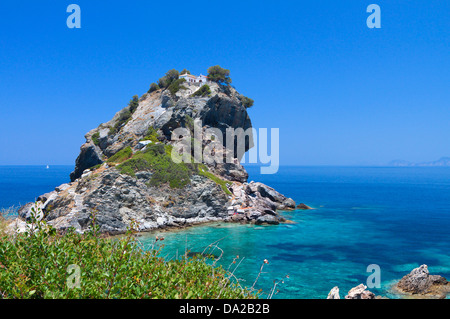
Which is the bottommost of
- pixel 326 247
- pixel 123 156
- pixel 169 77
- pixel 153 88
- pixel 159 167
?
pixel 326 247

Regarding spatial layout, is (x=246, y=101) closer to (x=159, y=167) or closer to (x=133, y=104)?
(x=133, y=104)

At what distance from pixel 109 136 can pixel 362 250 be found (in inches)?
2135

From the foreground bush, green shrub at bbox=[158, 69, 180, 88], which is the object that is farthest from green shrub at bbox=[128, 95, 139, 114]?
the foreground bush

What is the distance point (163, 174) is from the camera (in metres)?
48.2

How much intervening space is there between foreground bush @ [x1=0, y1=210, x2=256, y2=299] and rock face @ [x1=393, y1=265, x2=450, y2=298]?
19.4m

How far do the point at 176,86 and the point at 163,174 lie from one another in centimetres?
3066

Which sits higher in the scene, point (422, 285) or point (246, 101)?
point (246, 101)

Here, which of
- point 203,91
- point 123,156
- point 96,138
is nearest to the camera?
point 123,156

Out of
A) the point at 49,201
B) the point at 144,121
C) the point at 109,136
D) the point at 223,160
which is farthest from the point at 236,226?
the point at 109,136

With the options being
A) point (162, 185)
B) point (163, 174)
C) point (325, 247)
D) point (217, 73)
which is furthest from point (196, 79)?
point (325, 247)

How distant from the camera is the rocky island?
40.6m

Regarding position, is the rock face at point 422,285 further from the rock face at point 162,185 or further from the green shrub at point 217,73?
the green shrub at point 217,73

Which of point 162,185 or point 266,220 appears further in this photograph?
point 162,185
